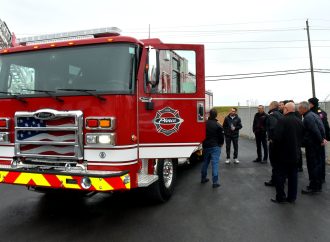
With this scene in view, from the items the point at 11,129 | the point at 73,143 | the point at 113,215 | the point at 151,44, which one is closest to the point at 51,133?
the point at 73,143

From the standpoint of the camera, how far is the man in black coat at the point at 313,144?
21.1 feet

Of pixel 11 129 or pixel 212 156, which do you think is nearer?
Result: pixel 11 129

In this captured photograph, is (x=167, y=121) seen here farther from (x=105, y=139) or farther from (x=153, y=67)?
(x=105, y=139)

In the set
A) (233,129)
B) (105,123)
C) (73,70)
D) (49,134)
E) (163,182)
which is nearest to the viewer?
(105,123)

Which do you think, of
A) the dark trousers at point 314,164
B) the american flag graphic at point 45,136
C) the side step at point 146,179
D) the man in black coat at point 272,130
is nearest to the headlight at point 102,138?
the american flag graphic at point 45,136

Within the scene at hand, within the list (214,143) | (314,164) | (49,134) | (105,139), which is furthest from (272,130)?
(49,134)

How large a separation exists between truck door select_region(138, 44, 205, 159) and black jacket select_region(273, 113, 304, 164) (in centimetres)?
132

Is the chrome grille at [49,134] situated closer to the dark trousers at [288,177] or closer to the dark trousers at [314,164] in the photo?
the dark trousers at [288,177]

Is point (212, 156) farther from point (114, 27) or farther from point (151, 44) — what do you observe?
point (114, 27)

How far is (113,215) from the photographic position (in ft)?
17.3

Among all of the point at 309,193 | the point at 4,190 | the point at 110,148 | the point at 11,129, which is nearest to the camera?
the point at 110,148

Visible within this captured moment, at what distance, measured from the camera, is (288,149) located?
5656 mm

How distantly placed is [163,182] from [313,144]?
3.08m

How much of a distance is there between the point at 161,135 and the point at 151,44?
57.4 inches
